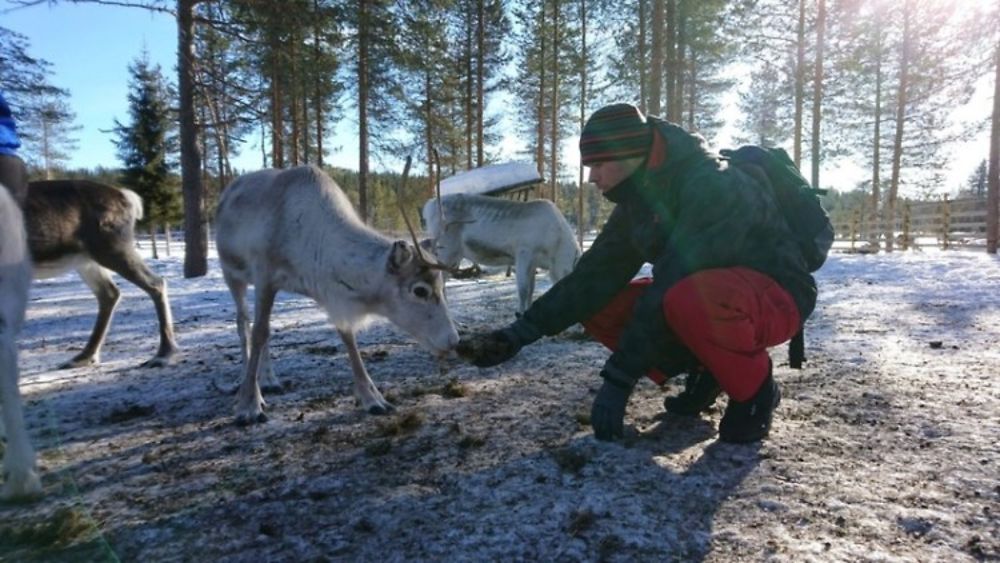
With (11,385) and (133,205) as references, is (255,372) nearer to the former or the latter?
(11,385)

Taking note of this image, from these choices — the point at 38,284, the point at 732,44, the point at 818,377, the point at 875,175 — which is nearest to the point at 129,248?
the point at 818,377

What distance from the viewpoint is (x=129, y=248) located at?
5.68 metres

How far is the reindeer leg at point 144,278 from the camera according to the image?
17.7 feet

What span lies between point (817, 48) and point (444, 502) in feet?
69.5

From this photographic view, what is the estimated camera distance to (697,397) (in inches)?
126

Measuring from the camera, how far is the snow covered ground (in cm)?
196

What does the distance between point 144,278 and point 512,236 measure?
16.6 ft

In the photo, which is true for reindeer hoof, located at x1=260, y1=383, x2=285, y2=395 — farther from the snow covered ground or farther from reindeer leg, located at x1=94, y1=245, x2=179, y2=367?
reindeer leg, located at x1=94, y1=245, x2=179, y2=367

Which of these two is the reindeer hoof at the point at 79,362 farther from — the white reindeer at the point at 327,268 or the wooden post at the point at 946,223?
the wooden post at the point at 946,223

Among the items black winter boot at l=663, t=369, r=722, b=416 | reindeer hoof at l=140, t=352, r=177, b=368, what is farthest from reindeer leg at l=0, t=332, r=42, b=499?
black winter boot at l=663, t=369, r=722, b=416

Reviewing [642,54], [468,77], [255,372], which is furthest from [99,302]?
[468,77]

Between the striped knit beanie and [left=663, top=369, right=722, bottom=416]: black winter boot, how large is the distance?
133 cm

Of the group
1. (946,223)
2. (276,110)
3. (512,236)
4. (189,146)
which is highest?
(276,110)

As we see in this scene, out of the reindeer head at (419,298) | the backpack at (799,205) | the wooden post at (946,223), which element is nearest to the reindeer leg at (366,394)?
the reindeer head at (419,298)
